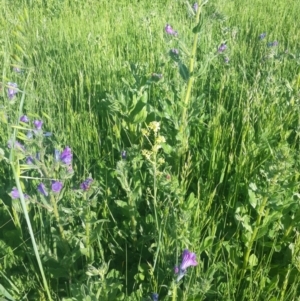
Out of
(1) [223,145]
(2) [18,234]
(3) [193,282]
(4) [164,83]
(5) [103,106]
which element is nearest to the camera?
(3) [193,282]

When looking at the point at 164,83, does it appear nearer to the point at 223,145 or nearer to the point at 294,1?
the point at 223,145

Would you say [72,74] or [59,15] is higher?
[59,15]

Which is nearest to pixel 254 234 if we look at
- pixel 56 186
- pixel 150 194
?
pixel 150 194

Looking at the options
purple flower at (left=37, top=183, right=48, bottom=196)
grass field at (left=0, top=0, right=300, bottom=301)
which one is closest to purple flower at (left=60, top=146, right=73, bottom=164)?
grass field at (left=0, top=0, right=300, bottom=301)

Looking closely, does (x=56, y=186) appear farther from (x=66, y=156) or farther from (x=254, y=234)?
(x=254, y=234)

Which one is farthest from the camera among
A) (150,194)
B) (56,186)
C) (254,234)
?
(150,194)

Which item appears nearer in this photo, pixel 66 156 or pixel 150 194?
pixel 66 156

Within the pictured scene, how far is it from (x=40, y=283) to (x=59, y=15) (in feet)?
10.3

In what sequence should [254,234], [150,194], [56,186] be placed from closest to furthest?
→ 1. [56,186]
2. [254,234]
3. [150,194]

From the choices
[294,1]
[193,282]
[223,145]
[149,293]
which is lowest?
[149,293]

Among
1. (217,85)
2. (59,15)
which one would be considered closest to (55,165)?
(217,85)

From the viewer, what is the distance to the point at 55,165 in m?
1.17

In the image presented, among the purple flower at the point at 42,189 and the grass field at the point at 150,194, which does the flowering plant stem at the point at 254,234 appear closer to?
the grass field at the point at 150,194

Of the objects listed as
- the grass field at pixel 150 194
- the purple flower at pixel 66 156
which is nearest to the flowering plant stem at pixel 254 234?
the grass field at pixel 150 194
